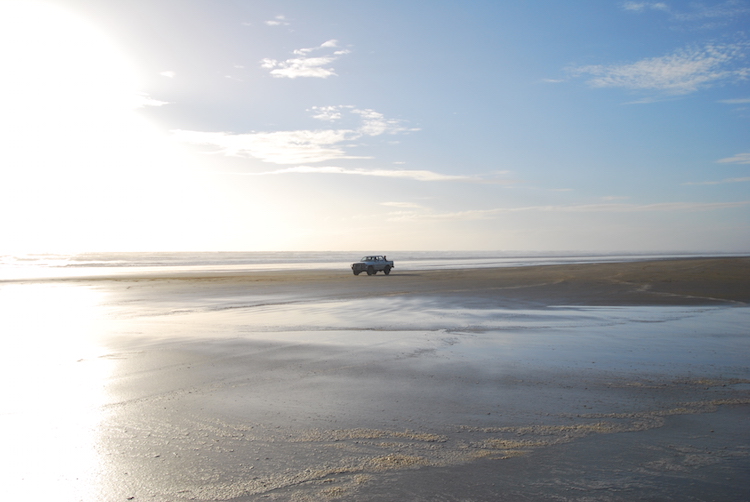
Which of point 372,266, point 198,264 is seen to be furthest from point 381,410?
point 198,264

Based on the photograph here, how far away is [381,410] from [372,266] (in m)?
36.9

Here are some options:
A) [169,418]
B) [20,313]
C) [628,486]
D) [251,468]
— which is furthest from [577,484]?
[20,313]

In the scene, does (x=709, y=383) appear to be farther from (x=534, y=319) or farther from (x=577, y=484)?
(x=534, y=319)

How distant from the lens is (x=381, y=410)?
6641mm

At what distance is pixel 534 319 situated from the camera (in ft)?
51.7

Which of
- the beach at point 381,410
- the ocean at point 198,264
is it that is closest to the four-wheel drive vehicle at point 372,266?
the ocean at point 198,264

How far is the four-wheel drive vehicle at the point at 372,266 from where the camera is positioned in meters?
43.5

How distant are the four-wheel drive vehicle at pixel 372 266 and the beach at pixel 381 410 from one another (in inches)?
1106

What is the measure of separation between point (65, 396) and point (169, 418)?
2214mm

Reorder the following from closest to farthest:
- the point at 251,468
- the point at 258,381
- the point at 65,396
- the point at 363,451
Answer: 1. the point at 251,468
2. the point at 363,451
3. the point at 65,396
4. the point at 258,381

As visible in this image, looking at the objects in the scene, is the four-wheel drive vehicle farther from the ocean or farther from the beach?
the beach

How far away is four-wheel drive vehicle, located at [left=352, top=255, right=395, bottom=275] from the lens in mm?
43531

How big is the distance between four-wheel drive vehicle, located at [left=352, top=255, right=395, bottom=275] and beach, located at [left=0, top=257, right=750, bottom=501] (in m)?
28.1

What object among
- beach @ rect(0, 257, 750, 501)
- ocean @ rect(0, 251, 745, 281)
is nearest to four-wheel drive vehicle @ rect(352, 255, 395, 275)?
ocean @ rect(0, 251, 745, 281)
